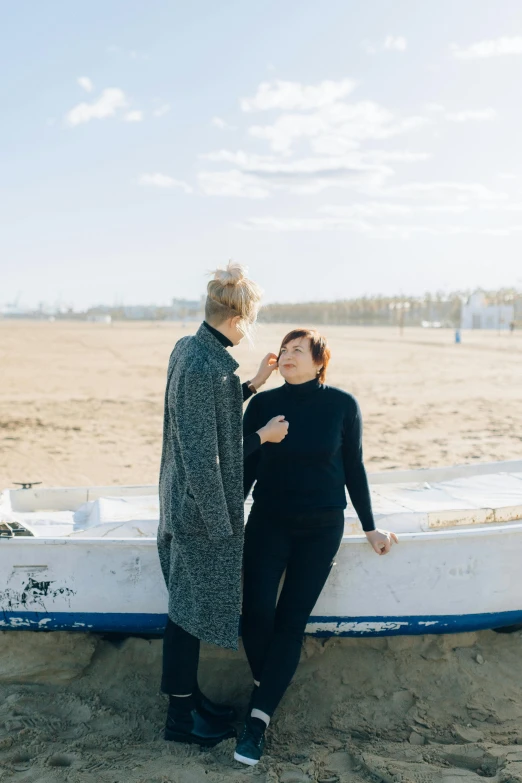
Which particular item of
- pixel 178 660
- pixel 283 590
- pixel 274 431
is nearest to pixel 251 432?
pixel 274 431

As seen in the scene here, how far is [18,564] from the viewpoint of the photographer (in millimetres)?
3445

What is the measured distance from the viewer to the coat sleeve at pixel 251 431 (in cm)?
320

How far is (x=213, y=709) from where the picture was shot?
325cm

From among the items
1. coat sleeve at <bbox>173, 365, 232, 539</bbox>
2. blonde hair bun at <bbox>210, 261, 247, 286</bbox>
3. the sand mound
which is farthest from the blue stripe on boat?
blonde hair bun at <bbox>210, 261, 247, 286</bbox>

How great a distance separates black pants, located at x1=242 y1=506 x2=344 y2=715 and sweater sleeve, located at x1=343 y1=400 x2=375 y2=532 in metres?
0.15

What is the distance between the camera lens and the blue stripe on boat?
3.49m

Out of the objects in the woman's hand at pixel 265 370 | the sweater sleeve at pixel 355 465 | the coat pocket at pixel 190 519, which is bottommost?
the coat pocket at pixel 190 519

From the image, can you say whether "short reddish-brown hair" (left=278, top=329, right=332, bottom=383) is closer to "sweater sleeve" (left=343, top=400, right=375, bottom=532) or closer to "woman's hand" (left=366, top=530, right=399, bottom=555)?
"sweater sleeve" (left=343, top=400, right=375, bottom=532)

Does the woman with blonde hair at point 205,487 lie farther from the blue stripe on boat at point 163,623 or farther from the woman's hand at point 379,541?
the woman's hand at point 379,541

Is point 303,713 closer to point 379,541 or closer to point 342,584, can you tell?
point 342,584

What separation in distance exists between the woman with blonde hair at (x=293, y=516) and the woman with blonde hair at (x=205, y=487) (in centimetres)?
14

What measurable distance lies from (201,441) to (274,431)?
0.38m

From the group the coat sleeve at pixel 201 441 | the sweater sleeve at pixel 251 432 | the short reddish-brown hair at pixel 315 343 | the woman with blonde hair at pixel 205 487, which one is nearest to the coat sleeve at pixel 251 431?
the sweater sleeve at pixel 251 432

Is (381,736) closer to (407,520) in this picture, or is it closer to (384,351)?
(407,520)
